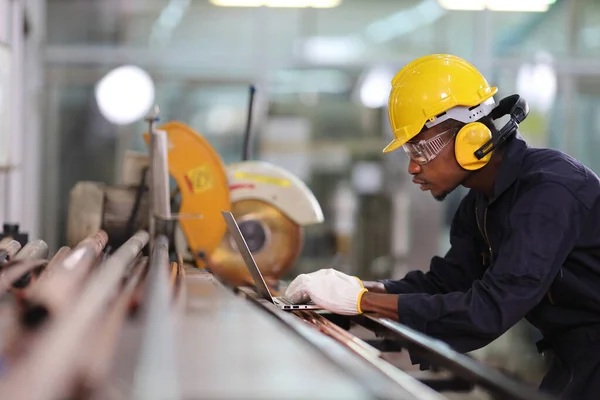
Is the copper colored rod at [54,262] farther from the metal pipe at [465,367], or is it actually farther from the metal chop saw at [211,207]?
the metal chop saw at [211,207]

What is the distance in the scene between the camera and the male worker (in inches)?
79.8

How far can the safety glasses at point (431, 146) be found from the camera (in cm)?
237

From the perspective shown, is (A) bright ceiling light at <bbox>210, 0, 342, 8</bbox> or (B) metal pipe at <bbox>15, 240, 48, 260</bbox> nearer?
(B) metal pipe at <bbox>15, 240, 48, 260</bbox>

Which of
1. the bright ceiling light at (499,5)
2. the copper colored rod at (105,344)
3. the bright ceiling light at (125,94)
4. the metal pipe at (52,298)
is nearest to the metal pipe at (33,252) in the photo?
the copper colored rod at (105,344)

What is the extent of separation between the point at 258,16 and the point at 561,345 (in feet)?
17.2

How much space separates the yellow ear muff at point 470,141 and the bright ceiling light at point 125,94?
421cm

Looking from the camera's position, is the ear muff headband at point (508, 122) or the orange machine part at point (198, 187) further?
the orange machine part at point (198, 187)

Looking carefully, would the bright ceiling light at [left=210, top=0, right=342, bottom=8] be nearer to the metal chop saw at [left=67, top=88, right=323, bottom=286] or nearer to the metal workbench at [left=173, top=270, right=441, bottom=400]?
the metal chop saw at [left=67, top=88, right=323, bottom=286]

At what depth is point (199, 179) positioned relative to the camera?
10.8ft

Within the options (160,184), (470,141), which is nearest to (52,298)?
(470,141)

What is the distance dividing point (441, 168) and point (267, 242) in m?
1.20

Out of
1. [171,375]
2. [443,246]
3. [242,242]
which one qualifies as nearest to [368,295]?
[242,242]

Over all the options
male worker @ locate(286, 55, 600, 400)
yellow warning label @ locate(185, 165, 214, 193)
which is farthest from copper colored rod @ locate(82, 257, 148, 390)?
yellow warning label @ locate(185, 165, 214, 193)

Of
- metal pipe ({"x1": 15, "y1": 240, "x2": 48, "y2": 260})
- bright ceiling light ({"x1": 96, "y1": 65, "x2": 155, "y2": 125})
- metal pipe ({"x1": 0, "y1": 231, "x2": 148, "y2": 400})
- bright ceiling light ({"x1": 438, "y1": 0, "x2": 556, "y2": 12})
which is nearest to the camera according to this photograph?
metal pipe ({"x1": 0, "y1": 231, "x2": 148, "y2": 400})
